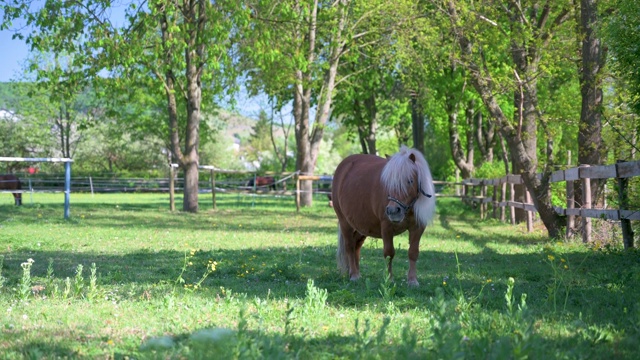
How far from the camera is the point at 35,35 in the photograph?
789 inches

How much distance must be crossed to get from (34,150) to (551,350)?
226 feet

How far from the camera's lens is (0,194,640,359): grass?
13.6 ft

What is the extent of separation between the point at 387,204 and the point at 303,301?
222 centimetres

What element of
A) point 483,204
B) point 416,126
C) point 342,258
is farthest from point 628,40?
point 416,126

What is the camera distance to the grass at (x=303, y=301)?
4160mm

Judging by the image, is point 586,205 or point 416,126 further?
point 416,126

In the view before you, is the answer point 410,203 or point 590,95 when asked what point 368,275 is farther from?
point 590,95

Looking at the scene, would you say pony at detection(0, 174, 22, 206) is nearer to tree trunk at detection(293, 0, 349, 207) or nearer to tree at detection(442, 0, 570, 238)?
tree trunk at detection(293, 0, 349, 207)

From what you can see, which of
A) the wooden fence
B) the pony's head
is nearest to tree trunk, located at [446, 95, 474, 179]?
the wooden fence

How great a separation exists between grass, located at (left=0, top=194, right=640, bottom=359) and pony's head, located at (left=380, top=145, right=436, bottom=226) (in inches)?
30.2

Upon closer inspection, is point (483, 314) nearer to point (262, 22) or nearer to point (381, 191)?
point (381, 191)

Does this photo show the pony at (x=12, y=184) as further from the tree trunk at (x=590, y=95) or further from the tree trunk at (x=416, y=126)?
the tree trunk at (x=590, y=95)

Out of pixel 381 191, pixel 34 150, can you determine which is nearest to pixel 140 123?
pixel 34 150

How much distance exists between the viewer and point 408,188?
815cm
